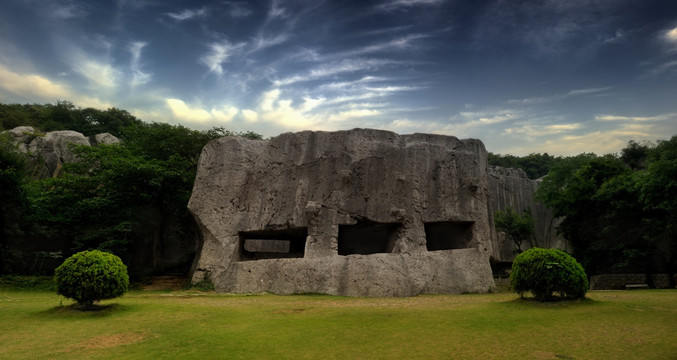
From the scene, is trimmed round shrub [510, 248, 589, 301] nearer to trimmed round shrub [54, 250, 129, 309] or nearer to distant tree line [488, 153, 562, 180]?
trimmed round shrub [54, 250, 129, 309]

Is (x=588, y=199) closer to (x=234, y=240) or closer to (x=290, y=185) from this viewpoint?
(x=290, y=185)

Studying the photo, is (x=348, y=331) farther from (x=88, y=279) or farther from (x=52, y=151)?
(x=52, y=151)

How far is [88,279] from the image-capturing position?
33.7 ft

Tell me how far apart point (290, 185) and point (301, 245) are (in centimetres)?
553

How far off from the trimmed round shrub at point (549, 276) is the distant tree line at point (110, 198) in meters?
17.2

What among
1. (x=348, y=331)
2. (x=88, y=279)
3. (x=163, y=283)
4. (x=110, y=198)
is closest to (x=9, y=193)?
(x=110, y=198)

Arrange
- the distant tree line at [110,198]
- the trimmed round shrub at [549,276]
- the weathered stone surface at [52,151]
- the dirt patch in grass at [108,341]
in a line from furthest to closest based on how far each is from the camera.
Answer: the weathered stone surface at [52,151], the distant tree line at [110,198], the trimmed round shrub at [549,276], the dirt patch in grass at [108,341]

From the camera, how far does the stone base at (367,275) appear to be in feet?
48.4

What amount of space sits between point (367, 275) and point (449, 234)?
6897mm

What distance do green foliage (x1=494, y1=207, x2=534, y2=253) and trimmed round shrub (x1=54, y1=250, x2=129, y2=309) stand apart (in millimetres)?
27963

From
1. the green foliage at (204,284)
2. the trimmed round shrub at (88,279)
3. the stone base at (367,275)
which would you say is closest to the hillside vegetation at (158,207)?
the green foliage at (204,284)

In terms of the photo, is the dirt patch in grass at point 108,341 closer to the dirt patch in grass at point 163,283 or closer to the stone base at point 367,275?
the stone base at point 367,275

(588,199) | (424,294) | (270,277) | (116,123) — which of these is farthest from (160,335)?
(116,123)

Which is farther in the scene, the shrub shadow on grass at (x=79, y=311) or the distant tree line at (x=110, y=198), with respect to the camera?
the distant tree line at (x=110, y=198)
